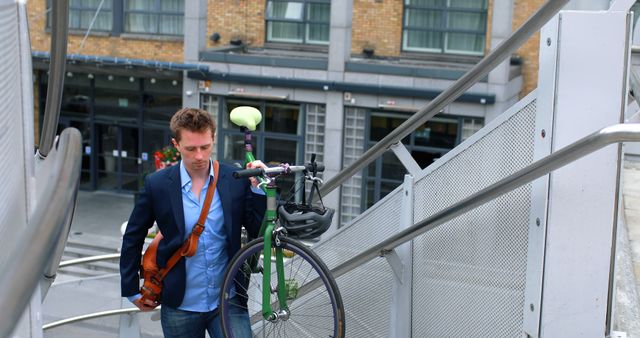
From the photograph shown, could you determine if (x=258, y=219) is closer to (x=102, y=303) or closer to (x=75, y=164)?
(x=75, y=164)

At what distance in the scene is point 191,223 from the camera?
4184 mm

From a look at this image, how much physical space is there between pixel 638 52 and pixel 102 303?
15.4ft

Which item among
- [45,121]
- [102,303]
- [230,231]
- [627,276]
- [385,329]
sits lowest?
[102,303]

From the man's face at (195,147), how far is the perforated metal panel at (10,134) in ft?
2.96

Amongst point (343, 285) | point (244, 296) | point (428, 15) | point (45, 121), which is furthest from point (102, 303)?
point (428, 15)

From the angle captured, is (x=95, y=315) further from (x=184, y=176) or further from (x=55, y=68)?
(x=55, y=68)

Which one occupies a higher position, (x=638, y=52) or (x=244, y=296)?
(x=638, y=52)

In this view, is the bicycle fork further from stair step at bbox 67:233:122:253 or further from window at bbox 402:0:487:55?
window at bbox 402:0:487:55

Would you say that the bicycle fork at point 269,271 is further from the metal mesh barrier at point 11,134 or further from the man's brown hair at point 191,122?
the metal mesh barrier at point 11,134

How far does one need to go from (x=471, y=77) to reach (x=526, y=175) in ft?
2.81

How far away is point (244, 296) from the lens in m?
4.35

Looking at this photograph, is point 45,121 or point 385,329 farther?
point 385,329

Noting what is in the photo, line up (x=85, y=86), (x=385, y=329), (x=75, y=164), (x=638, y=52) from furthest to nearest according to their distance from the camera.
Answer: (x=85, y=86)
(x=638, y=52)
(x=385, y=329)
(x=75, y=164)

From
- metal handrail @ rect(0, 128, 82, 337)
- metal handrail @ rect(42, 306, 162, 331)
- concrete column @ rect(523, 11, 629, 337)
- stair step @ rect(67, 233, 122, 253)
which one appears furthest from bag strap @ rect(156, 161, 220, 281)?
stair step @ rect(67, 233, 122, 253)
